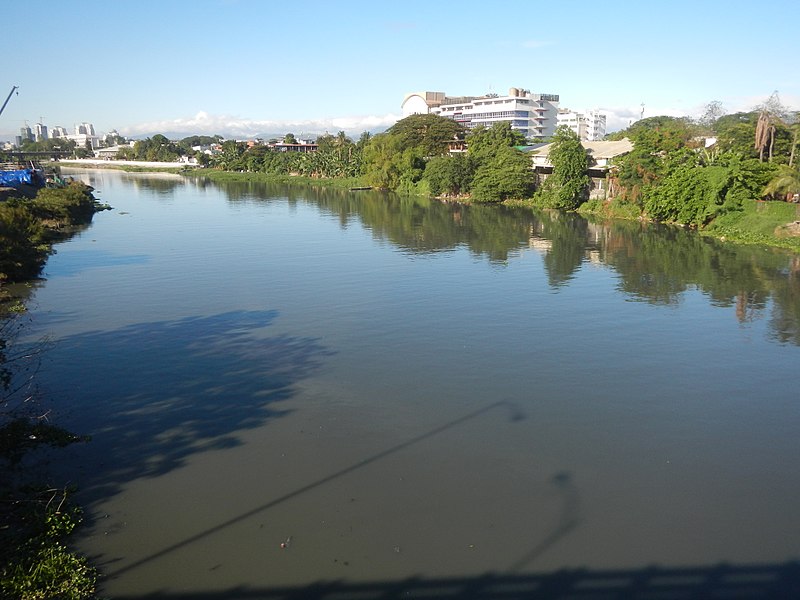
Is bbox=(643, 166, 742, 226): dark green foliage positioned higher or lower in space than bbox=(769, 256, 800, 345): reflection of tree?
higher

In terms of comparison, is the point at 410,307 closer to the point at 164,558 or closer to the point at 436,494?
the point at 436,494

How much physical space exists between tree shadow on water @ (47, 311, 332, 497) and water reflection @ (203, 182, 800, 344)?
38.7 feet

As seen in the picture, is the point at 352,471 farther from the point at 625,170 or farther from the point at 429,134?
the point at 429,134

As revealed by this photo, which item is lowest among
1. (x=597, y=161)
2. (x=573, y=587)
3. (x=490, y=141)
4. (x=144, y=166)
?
(x=573, y=587)

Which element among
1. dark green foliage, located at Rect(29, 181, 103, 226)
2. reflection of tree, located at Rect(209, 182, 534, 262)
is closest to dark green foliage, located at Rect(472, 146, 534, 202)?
reflection of tree, located at Rect(209, 182, 534, 262)

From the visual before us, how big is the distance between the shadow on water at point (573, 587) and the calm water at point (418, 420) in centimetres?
11

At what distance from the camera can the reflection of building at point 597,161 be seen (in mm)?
43531

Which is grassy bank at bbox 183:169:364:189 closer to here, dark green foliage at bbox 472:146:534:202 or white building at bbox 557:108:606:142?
dark green foliage at bbox 472:146:534:202

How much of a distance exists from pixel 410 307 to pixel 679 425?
9186 millimetres

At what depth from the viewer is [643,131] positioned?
38.8 metres

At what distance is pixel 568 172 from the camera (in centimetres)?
4375

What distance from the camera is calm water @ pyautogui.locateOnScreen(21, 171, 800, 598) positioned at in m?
7.61

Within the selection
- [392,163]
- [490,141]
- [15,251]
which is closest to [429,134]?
[392,163]

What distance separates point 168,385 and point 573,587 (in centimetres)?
881
